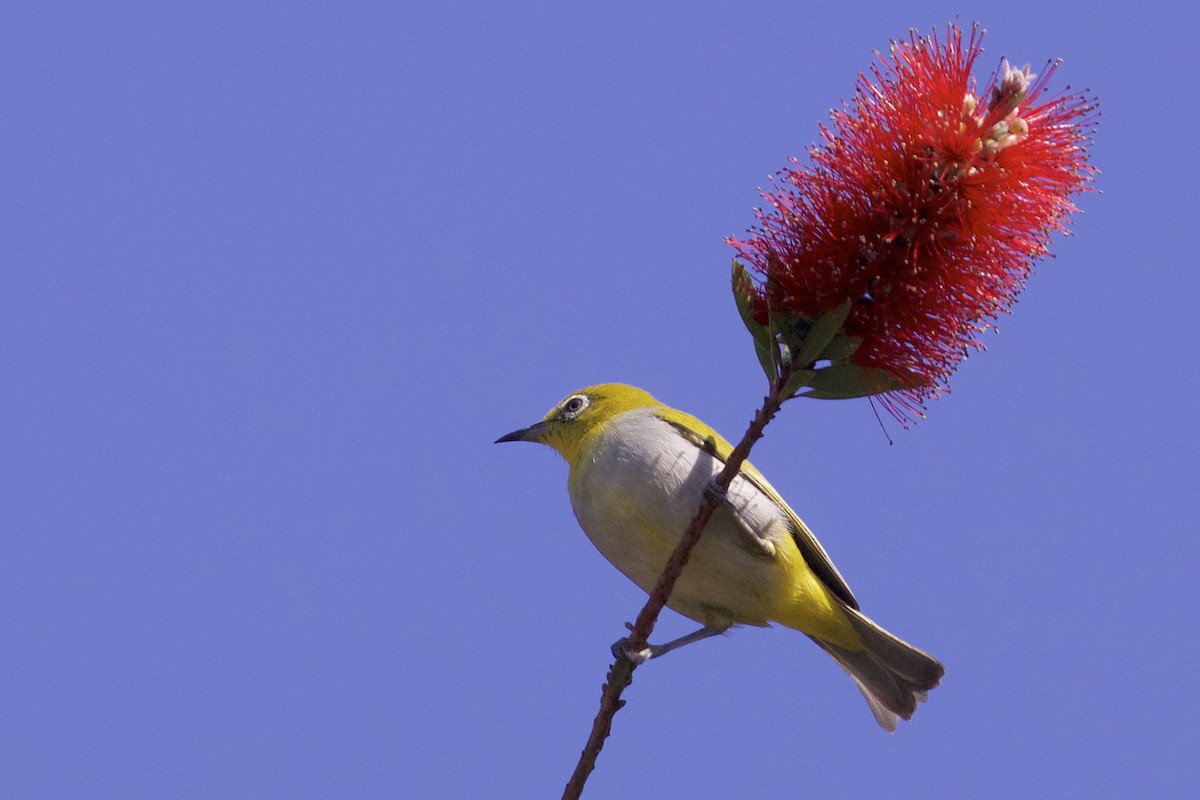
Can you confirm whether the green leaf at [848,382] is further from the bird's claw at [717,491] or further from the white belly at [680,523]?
the white belly at [680,523]

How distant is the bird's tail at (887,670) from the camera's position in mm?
6668

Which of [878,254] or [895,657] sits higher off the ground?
[878,254]

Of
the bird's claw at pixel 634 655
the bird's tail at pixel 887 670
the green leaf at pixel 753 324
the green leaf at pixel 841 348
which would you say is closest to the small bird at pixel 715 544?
the bird's tail at pixel 887 670

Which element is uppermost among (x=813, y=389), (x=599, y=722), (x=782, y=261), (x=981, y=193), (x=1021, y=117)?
(x=1021, y=117)

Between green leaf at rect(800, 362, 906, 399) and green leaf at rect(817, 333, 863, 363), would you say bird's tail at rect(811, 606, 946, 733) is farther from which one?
green leaf at rect(817, 333, 863, 363)

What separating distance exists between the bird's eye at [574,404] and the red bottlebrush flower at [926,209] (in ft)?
8.07

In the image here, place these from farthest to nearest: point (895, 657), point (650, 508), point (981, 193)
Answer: point (895, 657), point (650, 508), point (981, 193)

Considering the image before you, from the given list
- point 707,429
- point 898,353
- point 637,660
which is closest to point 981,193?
point 898,353

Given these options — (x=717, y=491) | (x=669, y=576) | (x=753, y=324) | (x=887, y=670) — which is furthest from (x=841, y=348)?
(x=887, y=670)

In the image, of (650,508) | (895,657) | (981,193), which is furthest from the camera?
(895,657)

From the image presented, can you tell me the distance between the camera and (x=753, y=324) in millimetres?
4922

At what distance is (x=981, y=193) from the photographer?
4508mm

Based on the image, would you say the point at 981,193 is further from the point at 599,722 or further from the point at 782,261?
the point at 599,722

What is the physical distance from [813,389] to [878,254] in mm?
586
